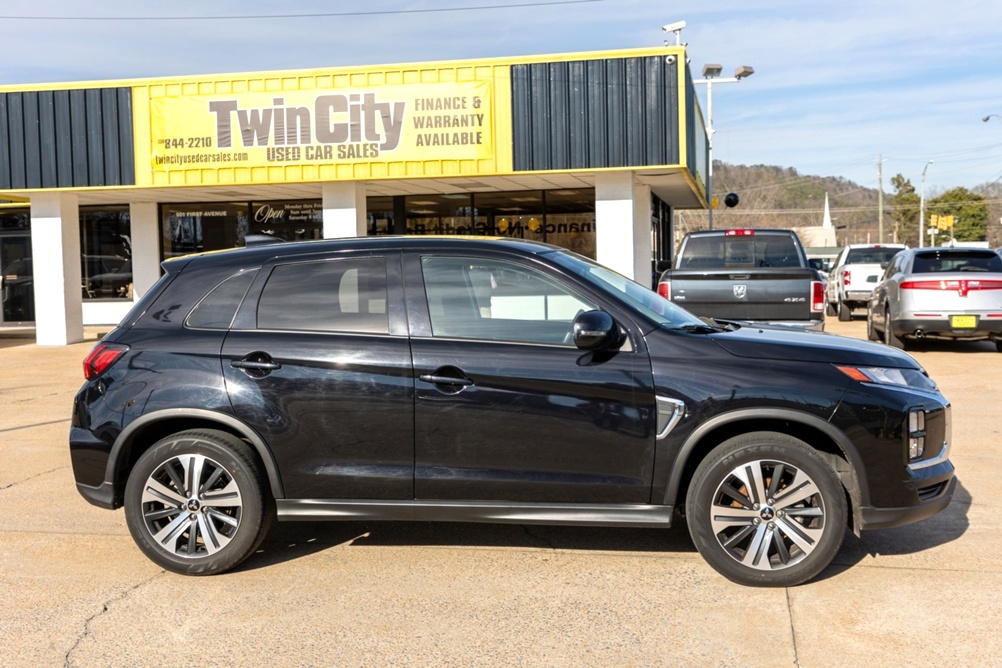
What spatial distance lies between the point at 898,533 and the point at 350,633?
10.7 ft

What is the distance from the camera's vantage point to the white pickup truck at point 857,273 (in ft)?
75.9

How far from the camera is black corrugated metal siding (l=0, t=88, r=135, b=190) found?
718 inches

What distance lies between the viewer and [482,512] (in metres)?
5.09

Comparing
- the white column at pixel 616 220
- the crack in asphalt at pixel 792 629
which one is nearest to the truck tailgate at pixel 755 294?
the white column at pixel 616 220

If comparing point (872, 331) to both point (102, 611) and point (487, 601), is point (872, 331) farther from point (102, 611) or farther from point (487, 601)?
point (102, 611)

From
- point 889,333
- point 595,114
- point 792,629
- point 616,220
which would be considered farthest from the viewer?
point 616,220

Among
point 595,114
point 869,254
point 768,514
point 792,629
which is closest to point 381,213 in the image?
point 595,114

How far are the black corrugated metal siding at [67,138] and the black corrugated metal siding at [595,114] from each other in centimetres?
728

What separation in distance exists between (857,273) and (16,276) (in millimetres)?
20492

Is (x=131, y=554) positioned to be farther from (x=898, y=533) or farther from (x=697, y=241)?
(x=697, y=241)

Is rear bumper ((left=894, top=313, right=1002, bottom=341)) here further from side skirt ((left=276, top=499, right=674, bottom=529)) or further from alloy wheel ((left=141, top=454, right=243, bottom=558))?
alloy wheel ((left=141, top=454, right=243, bottom=558))

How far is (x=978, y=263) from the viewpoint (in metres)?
15.1

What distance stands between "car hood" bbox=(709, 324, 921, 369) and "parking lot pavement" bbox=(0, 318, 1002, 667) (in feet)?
3.54

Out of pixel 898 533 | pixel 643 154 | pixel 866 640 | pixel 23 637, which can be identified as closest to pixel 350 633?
pixel 23 637
